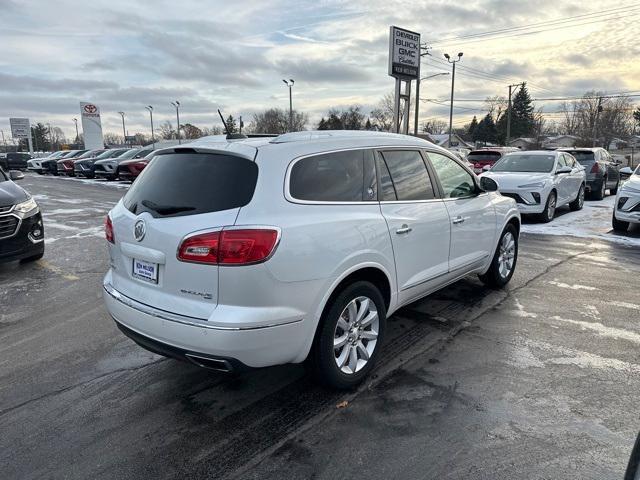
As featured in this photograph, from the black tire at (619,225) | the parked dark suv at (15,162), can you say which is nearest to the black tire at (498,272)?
the black tire at (619,225)

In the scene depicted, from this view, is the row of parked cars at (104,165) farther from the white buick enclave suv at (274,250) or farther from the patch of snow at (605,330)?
the patch of snow at (605,330)

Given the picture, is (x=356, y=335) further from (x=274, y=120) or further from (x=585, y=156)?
(x=274, y=120)

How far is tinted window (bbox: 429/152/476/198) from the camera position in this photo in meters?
4.32

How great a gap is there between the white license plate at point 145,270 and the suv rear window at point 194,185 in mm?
327

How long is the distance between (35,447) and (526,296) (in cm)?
487

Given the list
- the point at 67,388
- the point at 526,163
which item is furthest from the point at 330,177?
the point at 526,163

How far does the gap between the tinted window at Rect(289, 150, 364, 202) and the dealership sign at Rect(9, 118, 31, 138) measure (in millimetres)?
63726

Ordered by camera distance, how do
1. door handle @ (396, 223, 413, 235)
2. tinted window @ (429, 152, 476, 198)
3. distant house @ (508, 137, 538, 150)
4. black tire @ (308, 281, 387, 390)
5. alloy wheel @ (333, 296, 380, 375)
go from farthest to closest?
distant house @ (508, 137, 538, 150) → tinted window @ (429, 152, 476, 198) → door handle @ (396, 223, 413, 235) → alloy wheel @ (333, 296, 380, 375) → black tire @ (308, 281, 387, 390)

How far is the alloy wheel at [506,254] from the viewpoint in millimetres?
5469

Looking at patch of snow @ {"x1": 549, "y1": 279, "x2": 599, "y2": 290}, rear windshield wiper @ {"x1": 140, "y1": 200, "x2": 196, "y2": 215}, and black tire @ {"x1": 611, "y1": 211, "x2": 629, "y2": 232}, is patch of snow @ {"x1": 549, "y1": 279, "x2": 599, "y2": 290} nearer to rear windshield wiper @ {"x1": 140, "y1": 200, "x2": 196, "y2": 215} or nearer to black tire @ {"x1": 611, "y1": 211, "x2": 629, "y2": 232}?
A: black tire @ {"x1": 611, "y1": 211, "x2": 629, "y2": 232}

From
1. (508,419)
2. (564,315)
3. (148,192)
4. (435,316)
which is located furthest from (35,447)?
(564,315)

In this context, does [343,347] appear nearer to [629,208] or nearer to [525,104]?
[629,208]

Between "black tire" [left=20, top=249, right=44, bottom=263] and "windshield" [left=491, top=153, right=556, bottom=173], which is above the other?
"windshield" [left=491, top=153, right=556, bottom=173]

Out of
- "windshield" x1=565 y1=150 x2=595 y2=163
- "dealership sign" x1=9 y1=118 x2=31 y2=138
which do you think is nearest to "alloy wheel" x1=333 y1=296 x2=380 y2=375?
"windshield" x1=565 y1=150 x2=595 y2=163
